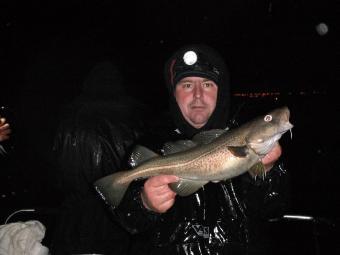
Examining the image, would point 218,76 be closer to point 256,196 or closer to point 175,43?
point 256,196

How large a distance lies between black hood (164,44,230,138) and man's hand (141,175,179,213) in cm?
84

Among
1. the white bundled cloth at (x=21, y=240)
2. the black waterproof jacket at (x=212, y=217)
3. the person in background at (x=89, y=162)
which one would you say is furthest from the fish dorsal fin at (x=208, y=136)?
the white bundled cloth at (x=21, y=240)

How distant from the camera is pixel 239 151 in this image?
8.19 feet

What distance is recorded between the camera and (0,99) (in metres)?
31.2

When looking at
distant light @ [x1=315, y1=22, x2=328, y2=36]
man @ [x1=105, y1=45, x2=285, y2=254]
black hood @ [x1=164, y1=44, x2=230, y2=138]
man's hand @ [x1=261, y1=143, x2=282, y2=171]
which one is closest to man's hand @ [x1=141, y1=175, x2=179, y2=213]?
man @ [x1=105, y1=45, x2=285, y2=254]

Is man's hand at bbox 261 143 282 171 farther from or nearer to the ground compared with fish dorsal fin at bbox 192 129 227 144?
nearer to the ground

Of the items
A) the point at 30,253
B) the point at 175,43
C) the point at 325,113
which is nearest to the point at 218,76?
the point at 30,253

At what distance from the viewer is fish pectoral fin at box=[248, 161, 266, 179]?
2.61 metres

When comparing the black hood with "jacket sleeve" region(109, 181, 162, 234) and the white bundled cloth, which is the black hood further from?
the white bundled cloth

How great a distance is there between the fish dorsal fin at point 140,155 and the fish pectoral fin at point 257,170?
2.41 feet

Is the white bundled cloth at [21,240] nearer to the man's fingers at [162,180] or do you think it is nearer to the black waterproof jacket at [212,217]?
Answer: the black waterproof jacket at [212,217]

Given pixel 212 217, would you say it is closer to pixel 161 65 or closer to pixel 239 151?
pixel 239 151

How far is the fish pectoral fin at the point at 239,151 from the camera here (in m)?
2.50

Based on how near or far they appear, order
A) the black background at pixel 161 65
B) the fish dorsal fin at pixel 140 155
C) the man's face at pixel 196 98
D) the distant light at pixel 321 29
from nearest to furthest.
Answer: the fish dorsal fin at pixel 140 155
the man's face at pixel 196 98
the black background at pixel 161 65
the distant light at pixel 321 29
